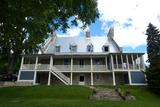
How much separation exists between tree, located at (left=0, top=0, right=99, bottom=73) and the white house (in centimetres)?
2206

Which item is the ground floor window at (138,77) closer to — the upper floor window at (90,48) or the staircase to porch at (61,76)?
the upper floor window at (90,48)

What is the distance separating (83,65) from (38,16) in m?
26.9

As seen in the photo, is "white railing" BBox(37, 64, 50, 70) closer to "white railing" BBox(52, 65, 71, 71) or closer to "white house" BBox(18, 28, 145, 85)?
"white house" BBox(18, 28, 145, 85)

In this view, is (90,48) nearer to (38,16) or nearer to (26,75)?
(26,75)

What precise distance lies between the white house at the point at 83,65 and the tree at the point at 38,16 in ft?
72.4

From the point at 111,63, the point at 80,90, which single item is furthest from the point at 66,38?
the point at 80,90

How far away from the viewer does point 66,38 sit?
142ft

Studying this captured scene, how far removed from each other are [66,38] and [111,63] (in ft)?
38.7

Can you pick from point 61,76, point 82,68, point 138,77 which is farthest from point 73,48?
point 138,77

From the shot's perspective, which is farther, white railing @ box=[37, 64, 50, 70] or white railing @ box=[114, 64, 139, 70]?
white railing @ box=[37, 64, 50, 70]

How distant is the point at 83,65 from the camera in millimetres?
36625

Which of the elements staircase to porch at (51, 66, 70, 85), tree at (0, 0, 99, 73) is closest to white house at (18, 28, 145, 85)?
staircase to porch at (51, 66, 70, 85)

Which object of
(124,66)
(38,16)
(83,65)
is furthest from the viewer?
(83,65)

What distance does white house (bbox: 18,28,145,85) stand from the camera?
34.3 m
